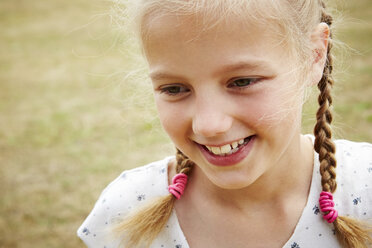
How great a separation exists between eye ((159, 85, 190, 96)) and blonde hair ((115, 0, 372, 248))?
8.2 inches

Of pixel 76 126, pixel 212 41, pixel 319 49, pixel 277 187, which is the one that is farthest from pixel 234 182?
pixel 76 126

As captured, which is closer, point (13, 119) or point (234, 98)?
point (234, 98)

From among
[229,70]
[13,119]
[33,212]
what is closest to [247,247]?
[229,70]

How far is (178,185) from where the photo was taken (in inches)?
67.7

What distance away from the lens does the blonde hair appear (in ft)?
4.12

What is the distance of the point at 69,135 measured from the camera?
5.11m

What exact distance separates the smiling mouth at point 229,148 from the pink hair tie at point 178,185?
0.35m

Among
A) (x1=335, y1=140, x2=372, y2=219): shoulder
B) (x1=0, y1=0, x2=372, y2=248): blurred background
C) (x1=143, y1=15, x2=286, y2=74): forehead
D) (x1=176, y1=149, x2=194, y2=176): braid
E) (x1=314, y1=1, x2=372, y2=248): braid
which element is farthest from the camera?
(x1=0, y1=0, x2=372, y2=248): blurred background

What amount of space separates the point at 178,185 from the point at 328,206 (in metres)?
0.64

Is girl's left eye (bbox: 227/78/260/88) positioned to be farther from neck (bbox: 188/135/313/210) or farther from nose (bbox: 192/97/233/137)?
neck (bbox: 188/135/313/210)

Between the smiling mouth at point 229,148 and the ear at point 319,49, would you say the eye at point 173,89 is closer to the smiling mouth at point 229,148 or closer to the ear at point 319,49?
the smiling mouth at point 229,148

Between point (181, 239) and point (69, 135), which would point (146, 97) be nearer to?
point (181, 239)

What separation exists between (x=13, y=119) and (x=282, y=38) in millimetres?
5269

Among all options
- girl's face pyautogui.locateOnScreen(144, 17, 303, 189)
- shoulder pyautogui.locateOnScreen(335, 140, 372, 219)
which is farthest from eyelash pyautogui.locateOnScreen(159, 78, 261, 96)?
shoulder pyautogui.locateOnScreen(335, 140, 372, 219)
